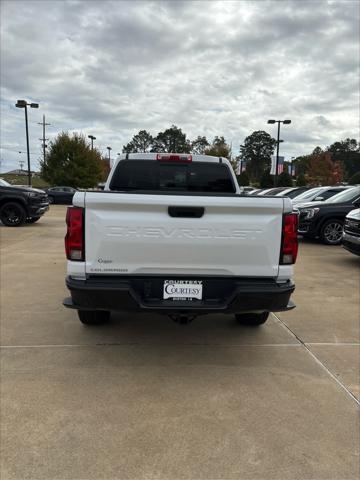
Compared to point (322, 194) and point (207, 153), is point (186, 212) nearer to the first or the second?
point (322, 194)

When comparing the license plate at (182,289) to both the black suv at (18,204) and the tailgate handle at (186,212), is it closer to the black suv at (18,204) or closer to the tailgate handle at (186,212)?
the tailgate handle at (186,212)

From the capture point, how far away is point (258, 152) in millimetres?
120500

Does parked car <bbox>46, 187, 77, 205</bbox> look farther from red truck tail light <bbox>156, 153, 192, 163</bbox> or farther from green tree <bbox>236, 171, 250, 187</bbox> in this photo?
red truck tail light <bbox>156, 153, 192, 163</bbox>

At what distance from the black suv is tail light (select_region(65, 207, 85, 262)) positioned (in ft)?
38.8

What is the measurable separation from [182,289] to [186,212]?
2.07 ft

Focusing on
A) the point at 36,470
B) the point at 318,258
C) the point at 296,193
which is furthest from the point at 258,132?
the point at 36,470

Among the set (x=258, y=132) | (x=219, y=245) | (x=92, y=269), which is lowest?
(x=92, y=269)

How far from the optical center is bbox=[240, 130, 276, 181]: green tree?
391 ft

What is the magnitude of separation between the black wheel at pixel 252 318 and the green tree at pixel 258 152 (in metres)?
117

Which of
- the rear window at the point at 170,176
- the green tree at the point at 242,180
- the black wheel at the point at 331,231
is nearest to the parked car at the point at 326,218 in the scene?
the black wheel at the point at 331,231

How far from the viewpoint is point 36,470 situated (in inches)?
95.0

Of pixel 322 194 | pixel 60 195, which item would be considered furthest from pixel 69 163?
pixel 322 194

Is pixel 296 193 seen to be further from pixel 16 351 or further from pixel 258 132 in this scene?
pixel 258 132

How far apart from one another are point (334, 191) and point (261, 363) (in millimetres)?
10617
